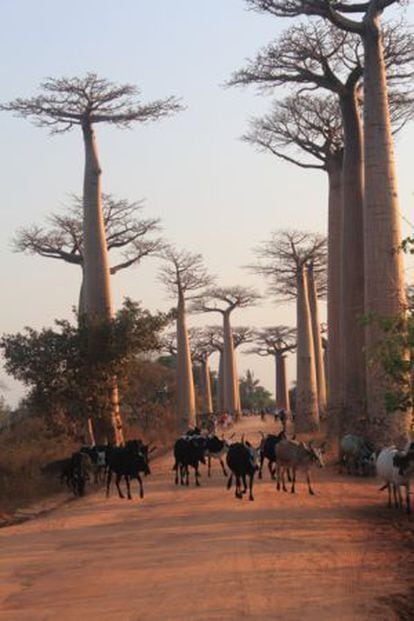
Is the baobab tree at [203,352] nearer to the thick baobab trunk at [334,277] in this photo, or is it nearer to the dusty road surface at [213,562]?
the thick baobab trunk at [334,277]

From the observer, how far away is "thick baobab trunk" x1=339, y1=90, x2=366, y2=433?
65.8 ft

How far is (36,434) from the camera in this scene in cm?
2352

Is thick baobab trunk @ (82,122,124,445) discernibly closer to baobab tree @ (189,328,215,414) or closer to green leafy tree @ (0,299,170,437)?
green leafy tree @ (0,299,170,437)

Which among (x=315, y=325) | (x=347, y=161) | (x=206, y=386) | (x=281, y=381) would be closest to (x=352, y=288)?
(x=347, y=161)

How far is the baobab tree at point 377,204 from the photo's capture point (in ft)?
53.7

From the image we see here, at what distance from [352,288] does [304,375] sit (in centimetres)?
1364

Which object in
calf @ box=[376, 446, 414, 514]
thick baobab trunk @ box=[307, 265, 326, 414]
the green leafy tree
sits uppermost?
thick baobab trunk @ box=[307, 265, 326, 414]

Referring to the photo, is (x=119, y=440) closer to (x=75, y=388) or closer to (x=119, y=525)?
(x=75, y=388)

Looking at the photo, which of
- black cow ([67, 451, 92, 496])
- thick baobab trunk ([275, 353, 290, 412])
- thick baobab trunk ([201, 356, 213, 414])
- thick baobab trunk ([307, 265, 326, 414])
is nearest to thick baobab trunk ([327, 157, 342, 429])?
black cow ([67, 451, 92, 496])

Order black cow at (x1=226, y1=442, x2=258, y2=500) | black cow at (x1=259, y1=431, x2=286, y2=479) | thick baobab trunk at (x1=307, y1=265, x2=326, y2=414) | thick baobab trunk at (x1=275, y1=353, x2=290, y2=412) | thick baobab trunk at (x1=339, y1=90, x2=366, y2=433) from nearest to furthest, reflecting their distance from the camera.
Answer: black cow at (x1=226, y1=442, x2=258, y2=500), black cow at (x1=259, y1=431, x2=286, y2=479), thick baobab trunk at (x1=339, y1=90, x2=366, y2=433), thick baobab trunk at (x1=307, y1=265, x2=326, y2=414), thick baobab trunk at (x1=275, y1=353, x2=290, y2=412)

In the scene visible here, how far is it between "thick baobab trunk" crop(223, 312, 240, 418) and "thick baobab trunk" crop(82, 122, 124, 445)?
33.7 metres

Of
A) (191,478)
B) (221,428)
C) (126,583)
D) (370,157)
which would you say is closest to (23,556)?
(126,583)

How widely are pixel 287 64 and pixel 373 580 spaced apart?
14580 millimetres

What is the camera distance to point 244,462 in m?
13.4
